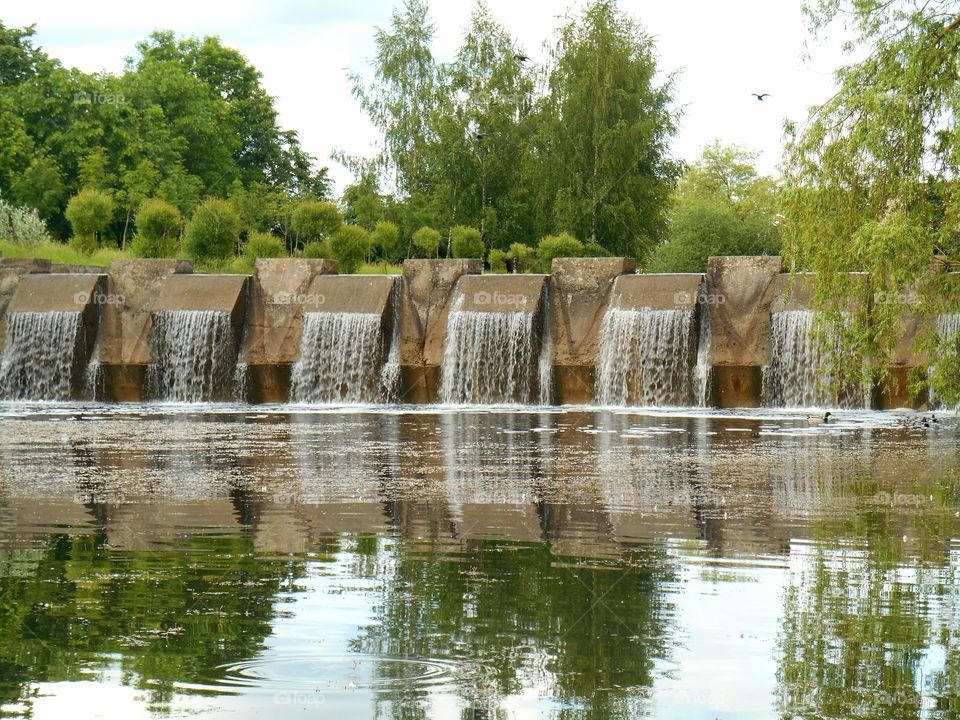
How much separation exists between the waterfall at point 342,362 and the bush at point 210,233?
8.37 m

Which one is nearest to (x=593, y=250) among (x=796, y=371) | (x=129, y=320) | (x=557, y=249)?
(x=557, y=249)

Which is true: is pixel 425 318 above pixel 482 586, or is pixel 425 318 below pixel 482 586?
above

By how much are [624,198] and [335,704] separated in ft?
164

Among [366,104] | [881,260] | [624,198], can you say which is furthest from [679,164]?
[881,260]

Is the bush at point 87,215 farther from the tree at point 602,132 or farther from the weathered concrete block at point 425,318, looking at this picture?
the tree at point 602,132

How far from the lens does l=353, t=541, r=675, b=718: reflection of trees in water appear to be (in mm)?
6070

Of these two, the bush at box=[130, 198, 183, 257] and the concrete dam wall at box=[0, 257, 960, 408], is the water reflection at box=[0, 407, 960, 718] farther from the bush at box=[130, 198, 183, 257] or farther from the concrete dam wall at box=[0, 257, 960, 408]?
the bush at box=[130, 198, 183, 257]

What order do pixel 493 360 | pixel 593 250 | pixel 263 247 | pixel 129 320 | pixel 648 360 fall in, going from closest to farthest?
pixel 648 360 → pixel 493 360 → pixel 129 320 → pixel 263 247 → pixel 593 250

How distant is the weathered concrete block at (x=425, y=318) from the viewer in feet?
102

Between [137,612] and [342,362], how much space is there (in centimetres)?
2385

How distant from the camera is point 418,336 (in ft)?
104

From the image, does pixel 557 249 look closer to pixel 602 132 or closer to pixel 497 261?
pixel 497 261

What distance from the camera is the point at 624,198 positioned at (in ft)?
180

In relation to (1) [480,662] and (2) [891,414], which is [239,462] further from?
(2) [891,414]
